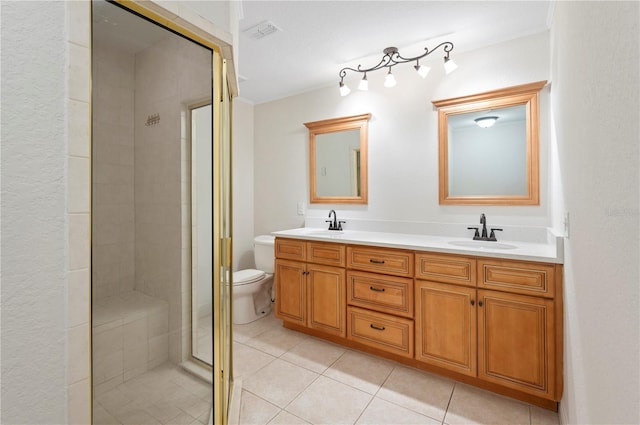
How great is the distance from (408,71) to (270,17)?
1.30m

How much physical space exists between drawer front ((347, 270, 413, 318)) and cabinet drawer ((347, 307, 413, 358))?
57 mm

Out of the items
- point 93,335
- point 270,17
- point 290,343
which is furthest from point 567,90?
point 290,343

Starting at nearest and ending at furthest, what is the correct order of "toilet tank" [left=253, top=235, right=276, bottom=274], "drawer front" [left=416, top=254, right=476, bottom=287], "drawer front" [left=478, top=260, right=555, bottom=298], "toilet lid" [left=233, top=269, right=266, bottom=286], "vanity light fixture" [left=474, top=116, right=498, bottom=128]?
"drawer front" [left=478, top=260, right=555, bottom=298] → "drawer front" [left=416, top=254, right=476, bottom=287] → "vanity light fixture" [left=474, top=116, right=498, bottom=128] → "toilet lid" [left=233, top=269, right=266, bottom=286] → "toilet tank" [left=253, top=235, right=276, bottom=274]

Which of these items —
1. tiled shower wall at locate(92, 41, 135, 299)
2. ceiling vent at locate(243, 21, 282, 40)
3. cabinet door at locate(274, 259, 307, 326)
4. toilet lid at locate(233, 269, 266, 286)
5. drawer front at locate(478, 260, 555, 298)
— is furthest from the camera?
toilet lid at locate(233, 269, 266, 286)

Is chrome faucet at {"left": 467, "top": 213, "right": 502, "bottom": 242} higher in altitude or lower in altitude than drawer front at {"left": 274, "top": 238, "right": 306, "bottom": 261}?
higher

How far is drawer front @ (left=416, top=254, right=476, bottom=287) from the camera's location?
1859mm

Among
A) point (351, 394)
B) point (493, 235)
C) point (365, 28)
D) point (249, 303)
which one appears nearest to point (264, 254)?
point (249, 303)

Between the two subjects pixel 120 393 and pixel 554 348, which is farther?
pixel 554 348

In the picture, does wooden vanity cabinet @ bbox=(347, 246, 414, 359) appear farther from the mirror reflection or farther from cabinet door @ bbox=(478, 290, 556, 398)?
the mirror reflection

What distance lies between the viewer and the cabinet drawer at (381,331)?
2.09 meters

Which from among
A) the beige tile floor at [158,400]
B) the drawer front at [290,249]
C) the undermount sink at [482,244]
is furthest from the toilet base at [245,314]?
the undermount sink at [482,244]

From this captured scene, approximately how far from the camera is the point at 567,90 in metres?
1.24

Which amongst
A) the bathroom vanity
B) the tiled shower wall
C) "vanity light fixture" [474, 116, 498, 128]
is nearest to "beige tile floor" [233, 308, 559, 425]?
the bathroom vanity

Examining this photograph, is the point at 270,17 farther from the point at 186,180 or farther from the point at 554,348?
the point at 554,348
